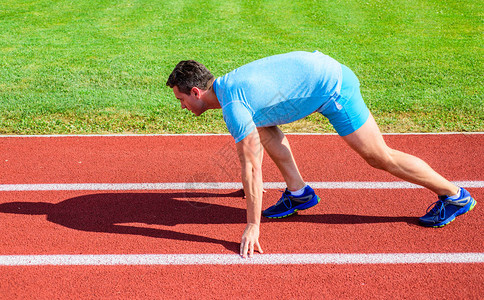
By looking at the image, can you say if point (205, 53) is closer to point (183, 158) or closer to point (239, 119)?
point (183, 158)

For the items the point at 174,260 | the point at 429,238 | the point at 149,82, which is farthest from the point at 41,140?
the point at 429,238

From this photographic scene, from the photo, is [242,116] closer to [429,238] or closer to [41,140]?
[429,238]

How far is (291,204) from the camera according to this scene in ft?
15.4

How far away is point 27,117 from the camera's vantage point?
296 inches

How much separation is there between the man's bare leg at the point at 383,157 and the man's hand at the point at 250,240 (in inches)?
42.3

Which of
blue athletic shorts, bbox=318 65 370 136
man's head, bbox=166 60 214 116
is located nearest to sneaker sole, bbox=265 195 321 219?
blue athletic shorts, bbox=318 65 370 136

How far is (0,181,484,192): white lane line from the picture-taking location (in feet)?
17.4

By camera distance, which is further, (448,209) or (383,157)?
(448,209)

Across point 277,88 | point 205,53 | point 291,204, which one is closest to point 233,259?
point 291,204

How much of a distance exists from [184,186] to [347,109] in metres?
2.24

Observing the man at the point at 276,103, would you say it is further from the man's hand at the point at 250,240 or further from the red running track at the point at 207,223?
the red running track at the point at 207,223

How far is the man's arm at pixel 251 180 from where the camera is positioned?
3.75 meters

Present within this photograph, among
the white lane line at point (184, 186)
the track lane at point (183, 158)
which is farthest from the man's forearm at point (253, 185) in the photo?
the track lane at point (183, 158)

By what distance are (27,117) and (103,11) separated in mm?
8445
